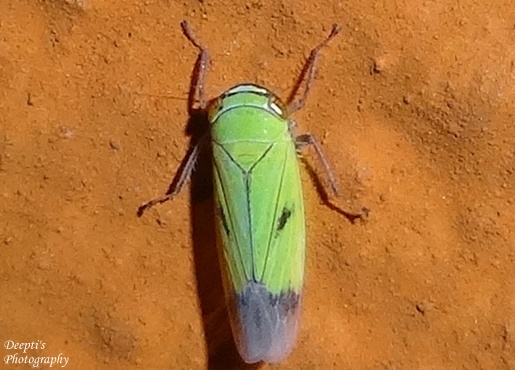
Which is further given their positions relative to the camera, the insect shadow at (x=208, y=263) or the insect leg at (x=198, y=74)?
the insect shadow at (x=208, y=263)

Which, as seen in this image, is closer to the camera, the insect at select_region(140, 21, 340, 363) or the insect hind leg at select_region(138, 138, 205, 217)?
the insect at select_region(140, 21, 340, 363)

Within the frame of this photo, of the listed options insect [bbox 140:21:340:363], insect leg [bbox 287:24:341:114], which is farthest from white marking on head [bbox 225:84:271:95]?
insect leg [bbox 287:24:341:114]

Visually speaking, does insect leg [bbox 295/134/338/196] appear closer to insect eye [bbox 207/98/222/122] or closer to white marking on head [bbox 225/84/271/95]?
white marking on head [bbox 225/84/271/95]

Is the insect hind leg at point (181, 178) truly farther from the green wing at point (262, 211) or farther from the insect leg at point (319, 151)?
the insect leg at point (319, 151)

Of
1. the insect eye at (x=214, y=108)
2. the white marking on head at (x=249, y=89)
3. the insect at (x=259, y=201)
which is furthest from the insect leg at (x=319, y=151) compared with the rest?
the insect eye at (x=214, y=108)

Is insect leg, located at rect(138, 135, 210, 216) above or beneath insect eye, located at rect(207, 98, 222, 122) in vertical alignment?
beneath

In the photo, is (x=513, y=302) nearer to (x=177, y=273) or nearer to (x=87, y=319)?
(x=177, y=273)
